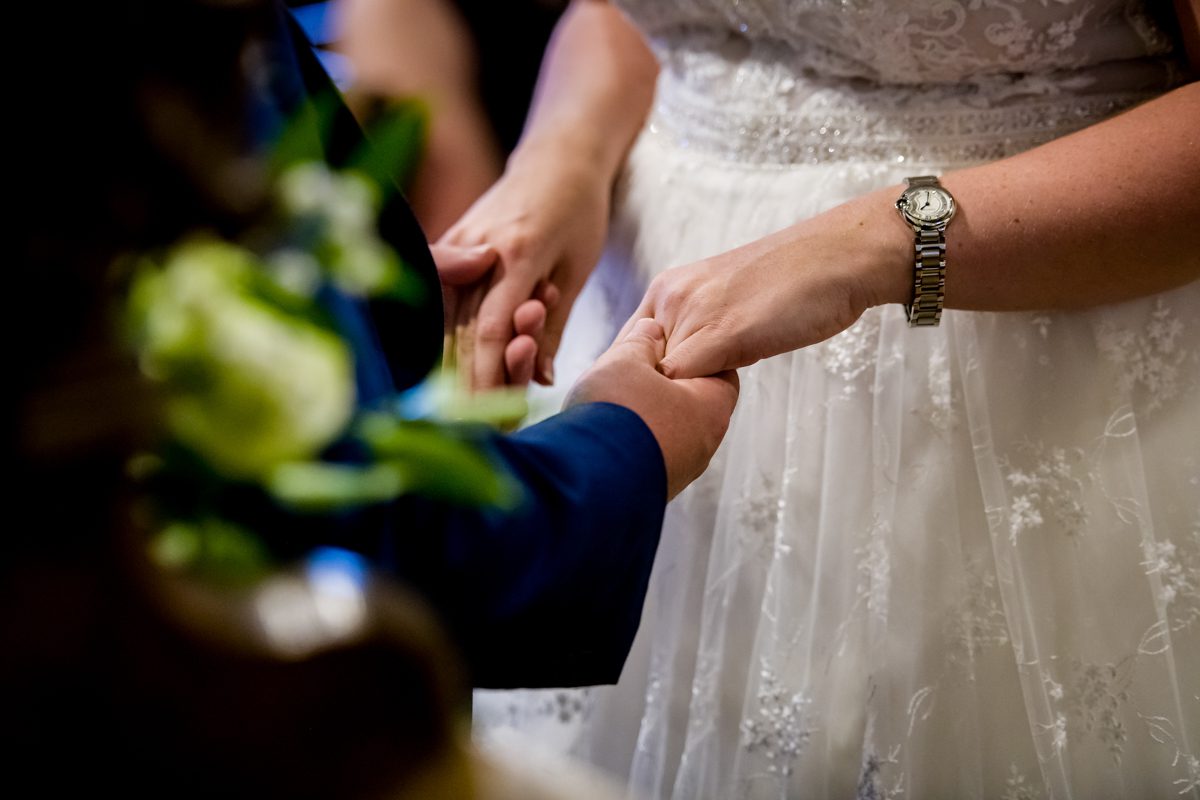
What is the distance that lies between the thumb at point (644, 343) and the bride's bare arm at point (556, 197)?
9.0 inches

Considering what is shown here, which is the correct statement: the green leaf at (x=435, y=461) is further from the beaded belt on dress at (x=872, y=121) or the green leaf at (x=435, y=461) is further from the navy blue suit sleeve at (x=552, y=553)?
the beaded belt on dress at (x=872, y=121)

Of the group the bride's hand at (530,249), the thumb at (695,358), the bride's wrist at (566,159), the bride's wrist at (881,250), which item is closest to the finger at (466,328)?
the bride's hand at (530,249)

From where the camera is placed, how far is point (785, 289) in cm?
74

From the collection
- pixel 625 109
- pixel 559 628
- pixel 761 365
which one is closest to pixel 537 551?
pixel 559 628

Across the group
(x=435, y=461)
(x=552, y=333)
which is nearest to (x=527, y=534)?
(x=435, y=461)

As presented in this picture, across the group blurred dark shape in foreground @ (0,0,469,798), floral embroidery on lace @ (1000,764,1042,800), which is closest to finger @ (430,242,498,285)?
blurred dark shape in foreground @ (0,0,469,798)

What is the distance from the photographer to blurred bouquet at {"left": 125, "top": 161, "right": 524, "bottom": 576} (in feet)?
1.12

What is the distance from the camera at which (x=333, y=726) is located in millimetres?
366

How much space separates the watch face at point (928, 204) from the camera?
0.76 meters

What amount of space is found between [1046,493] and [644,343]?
385mm

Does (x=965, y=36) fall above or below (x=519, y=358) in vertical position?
above

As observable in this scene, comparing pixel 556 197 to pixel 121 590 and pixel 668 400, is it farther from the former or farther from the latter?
pixel 121 590

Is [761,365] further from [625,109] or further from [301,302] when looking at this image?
[301,302]

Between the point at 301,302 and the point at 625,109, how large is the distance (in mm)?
821
